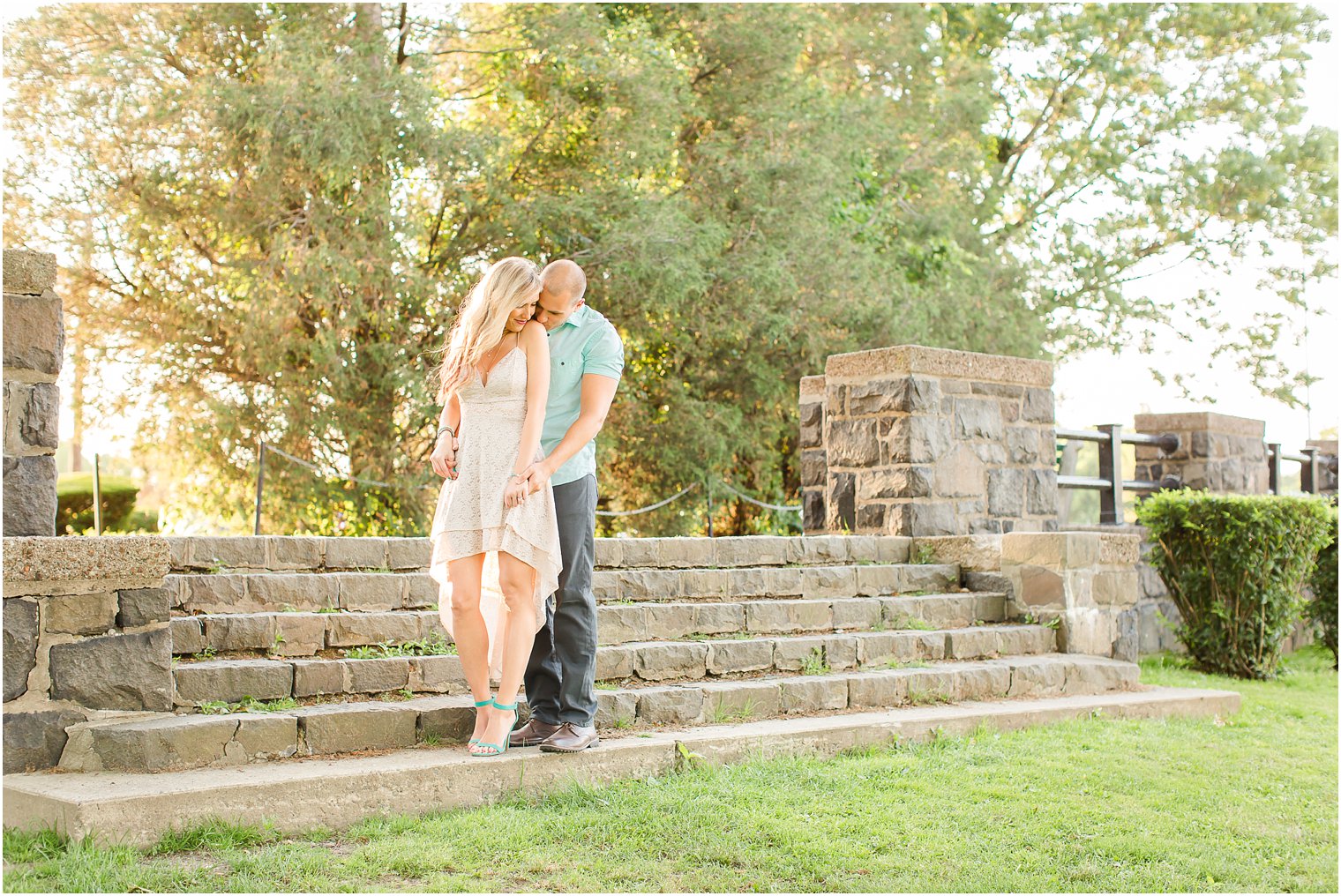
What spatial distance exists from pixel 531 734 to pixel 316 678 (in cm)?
83

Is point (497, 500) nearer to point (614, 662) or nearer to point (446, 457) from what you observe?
point (446, 457)

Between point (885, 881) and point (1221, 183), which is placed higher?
point (1221, 183)

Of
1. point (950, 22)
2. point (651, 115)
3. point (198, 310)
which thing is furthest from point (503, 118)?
point (950, 22)

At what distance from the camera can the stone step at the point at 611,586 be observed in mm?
4824

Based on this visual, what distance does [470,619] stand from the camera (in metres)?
4.07

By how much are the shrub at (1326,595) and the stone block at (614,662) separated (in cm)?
654

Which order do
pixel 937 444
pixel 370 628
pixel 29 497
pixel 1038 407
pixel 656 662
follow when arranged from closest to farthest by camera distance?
pixel 29 497, pixel 370 628, pixel 656 662, pixel 937 444, pixel 1038 407

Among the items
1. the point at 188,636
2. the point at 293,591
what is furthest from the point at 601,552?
the point at 188,636

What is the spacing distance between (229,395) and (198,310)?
34.7 inches

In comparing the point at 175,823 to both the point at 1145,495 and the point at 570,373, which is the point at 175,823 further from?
the point at 1145,495

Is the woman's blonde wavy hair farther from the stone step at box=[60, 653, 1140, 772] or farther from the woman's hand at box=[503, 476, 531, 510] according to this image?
the stone step at box=[60, 653, 1140, 772]

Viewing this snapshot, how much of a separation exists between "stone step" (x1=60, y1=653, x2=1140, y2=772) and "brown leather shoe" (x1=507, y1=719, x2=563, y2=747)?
23 centimetres

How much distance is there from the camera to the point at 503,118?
13.2 m

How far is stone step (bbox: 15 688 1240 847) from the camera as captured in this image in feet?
11.1
